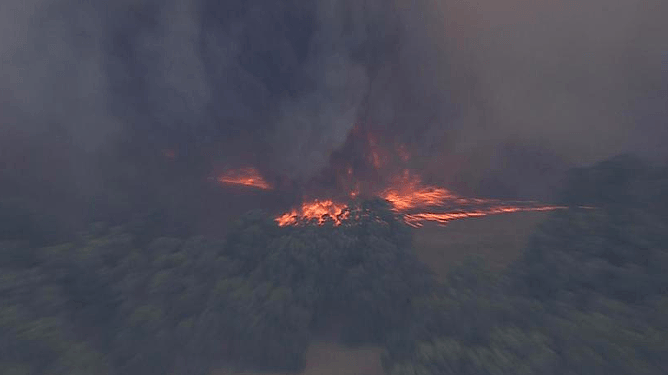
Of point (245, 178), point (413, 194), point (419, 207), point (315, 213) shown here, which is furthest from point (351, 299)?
point (245, 178)

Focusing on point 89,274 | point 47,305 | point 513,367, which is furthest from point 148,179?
point 513,367

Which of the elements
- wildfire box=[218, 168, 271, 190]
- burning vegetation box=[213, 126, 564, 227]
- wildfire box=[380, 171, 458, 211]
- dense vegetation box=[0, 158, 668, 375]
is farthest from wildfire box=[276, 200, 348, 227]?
wildfire box=[380, 171, 458, 211]

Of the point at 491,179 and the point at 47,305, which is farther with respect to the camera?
the point at 491,179

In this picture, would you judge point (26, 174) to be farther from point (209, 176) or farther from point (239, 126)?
point (239, 126)

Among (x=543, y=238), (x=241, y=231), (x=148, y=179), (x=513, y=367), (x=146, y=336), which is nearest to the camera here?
(x=513, y=367)

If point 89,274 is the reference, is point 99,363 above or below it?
below

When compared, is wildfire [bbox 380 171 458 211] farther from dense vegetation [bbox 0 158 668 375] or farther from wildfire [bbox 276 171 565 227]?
dense vegetation [bbox 0 158 668 375]

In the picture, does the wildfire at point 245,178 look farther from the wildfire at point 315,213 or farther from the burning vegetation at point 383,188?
the wildfire at point 315,213

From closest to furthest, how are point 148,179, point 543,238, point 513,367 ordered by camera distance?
1. point 513,367
2. point 543,238
3. point 148,179
